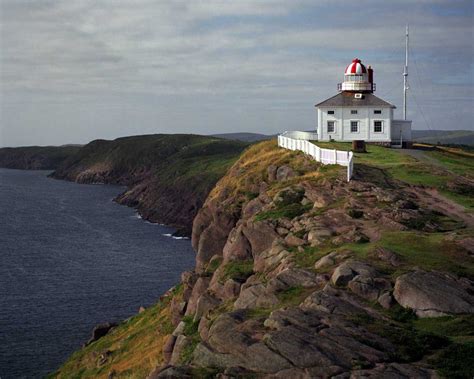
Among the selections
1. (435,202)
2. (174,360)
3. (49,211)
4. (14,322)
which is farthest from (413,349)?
(49,211)

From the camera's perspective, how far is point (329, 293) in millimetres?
26156

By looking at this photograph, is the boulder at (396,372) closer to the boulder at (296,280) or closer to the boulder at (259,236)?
the boulder at (296,280)

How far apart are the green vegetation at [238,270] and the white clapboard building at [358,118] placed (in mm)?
31440

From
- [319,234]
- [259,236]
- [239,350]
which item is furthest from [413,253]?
[259,236]

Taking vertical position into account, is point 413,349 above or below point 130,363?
above

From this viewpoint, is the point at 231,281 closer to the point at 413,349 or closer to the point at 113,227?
the point at 413,349

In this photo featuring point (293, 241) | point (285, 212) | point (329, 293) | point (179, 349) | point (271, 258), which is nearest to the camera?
point (329, 293)

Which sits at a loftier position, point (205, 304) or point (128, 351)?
point (205, 304)

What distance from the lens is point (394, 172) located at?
49.4 meters

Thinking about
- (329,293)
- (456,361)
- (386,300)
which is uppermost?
(329,293)

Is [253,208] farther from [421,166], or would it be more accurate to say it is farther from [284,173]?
[421,166]

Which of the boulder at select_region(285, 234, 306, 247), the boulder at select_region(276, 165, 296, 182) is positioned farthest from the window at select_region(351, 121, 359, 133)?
the boulder at select_region(285, 234, 306, 247)

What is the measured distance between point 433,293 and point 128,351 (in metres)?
30.6

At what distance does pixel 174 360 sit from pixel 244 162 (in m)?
40.8
